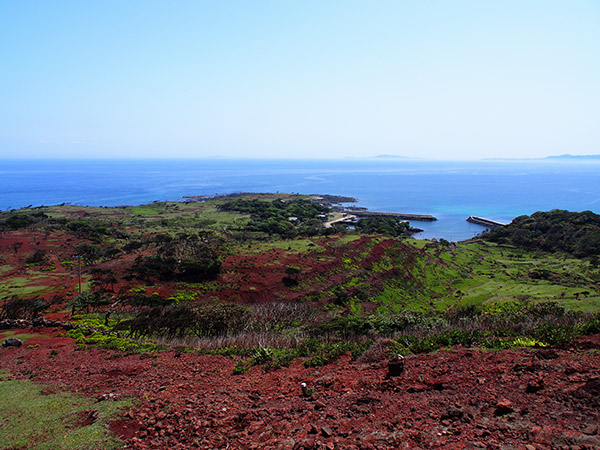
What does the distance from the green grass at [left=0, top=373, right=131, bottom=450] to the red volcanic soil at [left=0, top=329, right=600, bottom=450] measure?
38cm

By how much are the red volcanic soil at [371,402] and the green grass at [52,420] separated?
0.38 meters

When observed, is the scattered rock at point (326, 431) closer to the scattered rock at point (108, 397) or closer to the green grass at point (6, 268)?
the scattered rock at point (108, 397)

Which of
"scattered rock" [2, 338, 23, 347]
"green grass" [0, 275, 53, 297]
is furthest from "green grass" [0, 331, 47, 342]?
"green grass" [0, 275, 53, 297]

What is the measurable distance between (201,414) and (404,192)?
139m

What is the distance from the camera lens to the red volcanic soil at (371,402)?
18.5 ft

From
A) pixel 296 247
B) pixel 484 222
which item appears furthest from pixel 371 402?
pixel 484 222

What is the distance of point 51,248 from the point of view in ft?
118

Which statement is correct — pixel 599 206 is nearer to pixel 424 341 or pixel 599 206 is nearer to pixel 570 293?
pixel 570 293

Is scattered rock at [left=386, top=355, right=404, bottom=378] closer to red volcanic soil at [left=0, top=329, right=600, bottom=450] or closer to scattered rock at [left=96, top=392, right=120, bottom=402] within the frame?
red volcanic soil at [left=0, top=329, right=600, bottom=450]

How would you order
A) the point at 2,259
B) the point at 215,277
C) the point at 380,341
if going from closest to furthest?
1. the point at 380,341
2. the point at 215,277
3. the point at 2,259

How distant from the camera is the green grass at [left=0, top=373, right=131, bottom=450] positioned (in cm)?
639

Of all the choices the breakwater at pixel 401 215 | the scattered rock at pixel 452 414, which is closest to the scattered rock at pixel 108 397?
the scattered rock at pixel 452 414

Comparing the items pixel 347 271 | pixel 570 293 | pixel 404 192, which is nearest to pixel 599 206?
pixel 404 192

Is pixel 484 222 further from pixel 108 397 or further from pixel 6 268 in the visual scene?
pixel 108 397
